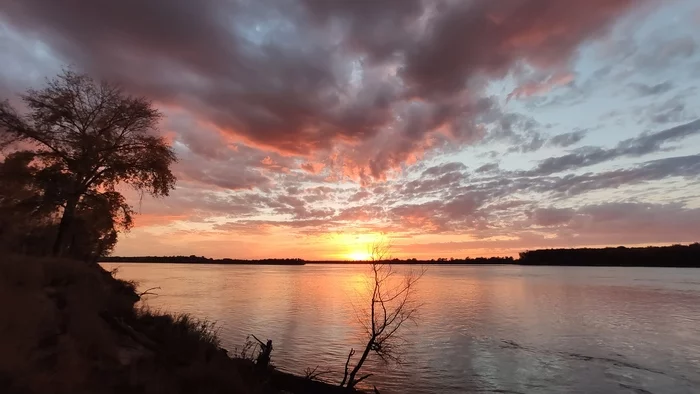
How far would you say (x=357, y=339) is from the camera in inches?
1214

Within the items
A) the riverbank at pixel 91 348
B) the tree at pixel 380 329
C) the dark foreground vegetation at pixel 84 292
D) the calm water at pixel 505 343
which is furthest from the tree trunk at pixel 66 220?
the tree at pixel 380 329

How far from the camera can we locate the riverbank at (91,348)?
854 cm

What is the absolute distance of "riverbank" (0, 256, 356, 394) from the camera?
8.54m

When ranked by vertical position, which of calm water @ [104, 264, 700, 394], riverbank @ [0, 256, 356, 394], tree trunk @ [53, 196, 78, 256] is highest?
tree trunk @ [53, 196, 78, 256]

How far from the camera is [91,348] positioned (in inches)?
424

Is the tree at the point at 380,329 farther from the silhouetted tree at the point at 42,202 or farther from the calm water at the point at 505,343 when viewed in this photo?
the silhouetted tree at the point at 42,202

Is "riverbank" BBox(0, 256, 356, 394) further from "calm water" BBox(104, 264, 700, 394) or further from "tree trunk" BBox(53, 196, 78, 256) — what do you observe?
"tree trunk" BBox(53, 196, 78, 256)

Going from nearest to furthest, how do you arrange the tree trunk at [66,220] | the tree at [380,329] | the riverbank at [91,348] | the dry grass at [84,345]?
the dry grass at [84,345] → the riverbank at [91,348] → the tree at [380,329] → the tree trunk at [66,220]

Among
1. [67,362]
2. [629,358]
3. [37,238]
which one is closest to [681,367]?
[629,358]

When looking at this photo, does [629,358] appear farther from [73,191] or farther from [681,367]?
[73,191]

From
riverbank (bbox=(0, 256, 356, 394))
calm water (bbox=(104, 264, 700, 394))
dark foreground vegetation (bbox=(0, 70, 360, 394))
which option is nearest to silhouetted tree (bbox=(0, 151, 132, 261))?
dark foreground vegetation (bbox=(0, 70, 360, 394))

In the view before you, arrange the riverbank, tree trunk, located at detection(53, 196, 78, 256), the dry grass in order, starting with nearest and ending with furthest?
the dry grass
the riverbank
tree trunk, located at detection(53, 196, 78, 256)

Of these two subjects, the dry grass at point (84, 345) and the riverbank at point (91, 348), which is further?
the riverbank at point (91, 348)

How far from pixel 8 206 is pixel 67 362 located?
82.6 feet
